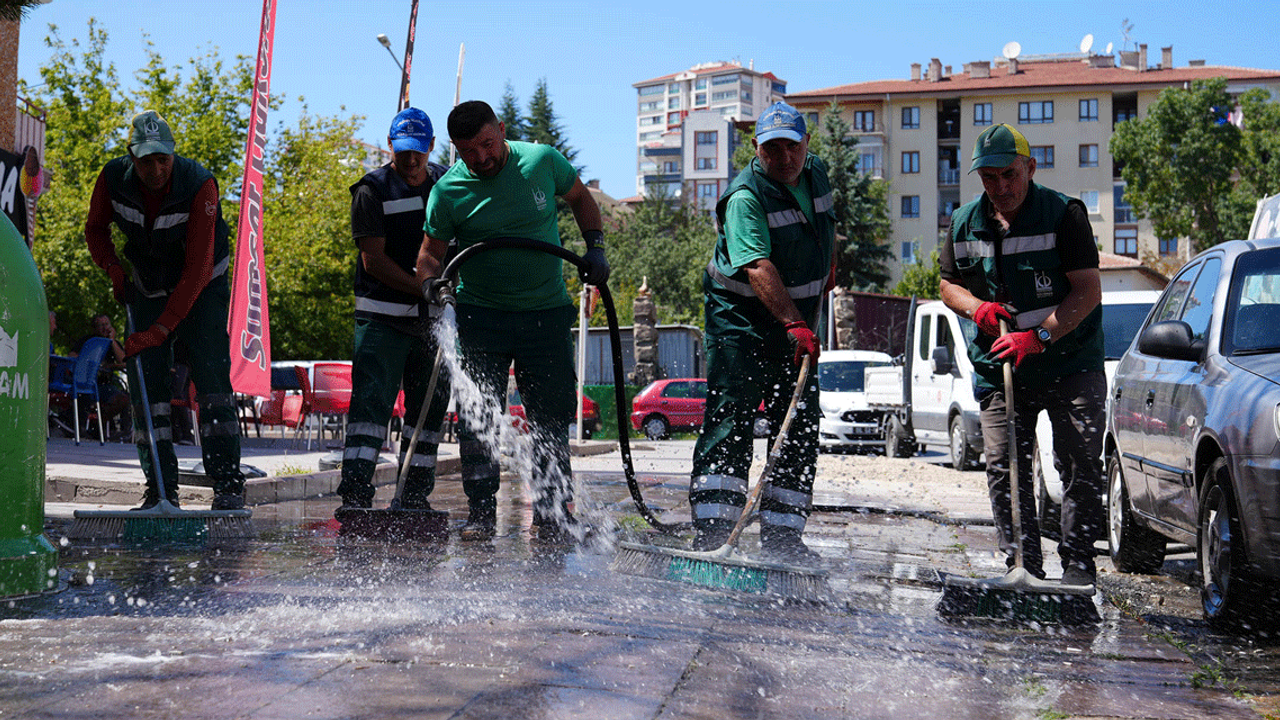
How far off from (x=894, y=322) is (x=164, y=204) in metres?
35.5

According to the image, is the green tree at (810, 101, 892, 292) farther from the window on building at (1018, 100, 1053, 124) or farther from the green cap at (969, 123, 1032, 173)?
the green cap at (969, 123, 1032, 173)

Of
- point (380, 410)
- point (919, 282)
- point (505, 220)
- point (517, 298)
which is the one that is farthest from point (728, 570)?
point (919, 282)

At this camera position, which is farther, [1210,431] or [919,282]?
[919,282]

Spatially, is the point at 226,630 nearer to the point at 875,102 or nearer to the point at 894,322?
the point at 894,322

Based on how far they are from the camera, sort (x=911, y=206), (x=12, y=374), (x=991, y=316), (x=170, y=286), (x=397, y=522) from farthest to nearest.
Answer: (x=911, y=206) < (x=170, y=286) < (x=397, y=522) < (x=991, y=316) < (x=12, y=374)

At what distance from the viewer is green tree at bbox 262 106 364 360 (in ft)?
129

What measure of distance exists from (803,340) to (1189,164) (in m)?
52.3

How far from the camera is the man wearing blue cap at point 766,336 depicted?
5125mm

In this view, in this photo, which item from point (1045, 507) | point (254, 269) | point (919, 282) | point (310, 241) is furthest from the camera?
point (919, 282)

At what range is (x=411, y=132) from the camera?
21.1 ft

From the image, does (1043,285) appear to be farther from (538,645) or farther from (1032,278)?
(538,645)

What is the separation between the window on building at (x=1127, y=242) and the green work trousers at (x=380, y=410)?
248ft

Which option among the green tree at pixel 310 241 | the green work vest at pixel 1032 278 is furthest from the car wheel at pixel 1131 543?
the green tree at pixel 310 241

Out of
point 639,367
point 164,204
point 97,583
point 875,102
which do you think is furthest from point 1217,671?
point 875,102
